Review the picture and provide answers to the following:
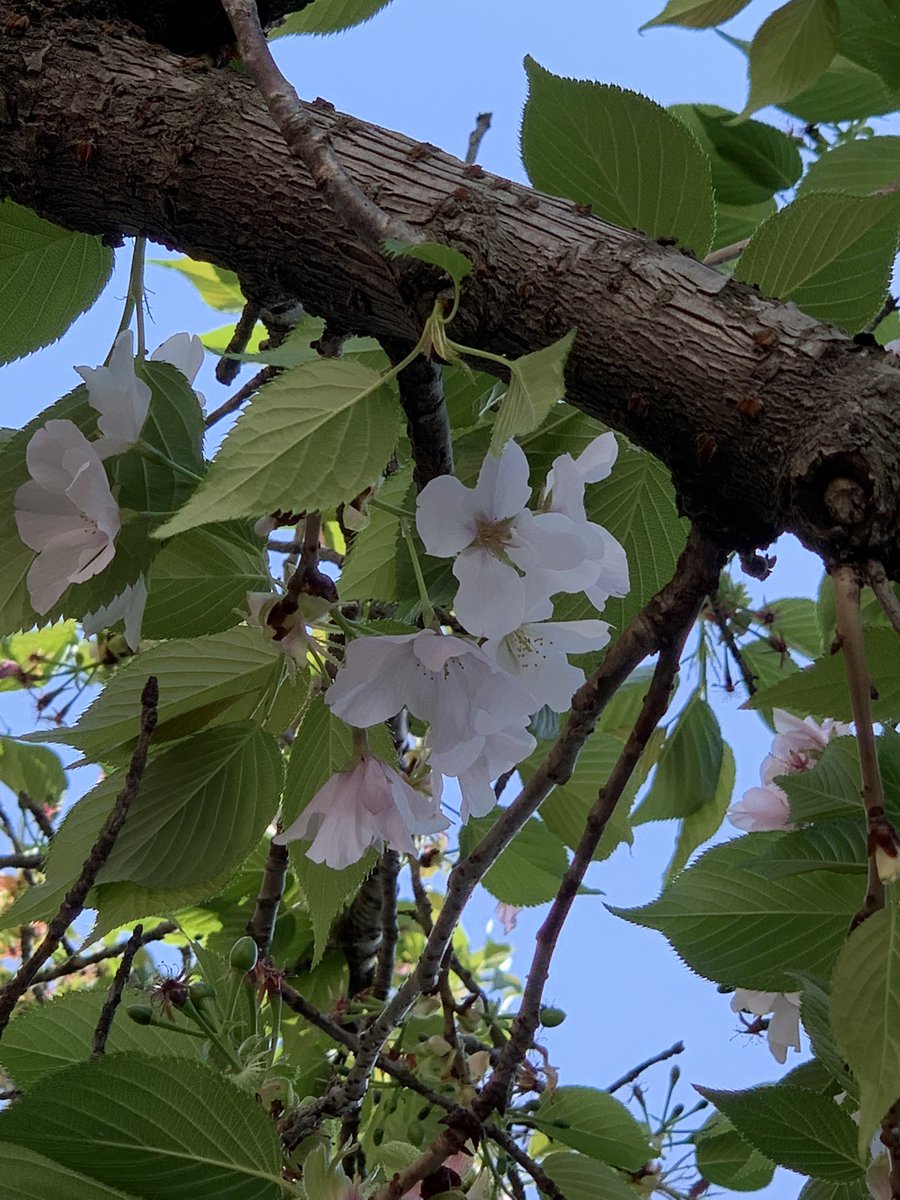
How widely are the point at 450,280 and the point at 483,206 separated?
0.21 feet

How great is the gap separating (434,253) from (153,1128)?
337 millimetres

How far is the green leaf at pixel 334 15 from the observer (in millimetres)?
699

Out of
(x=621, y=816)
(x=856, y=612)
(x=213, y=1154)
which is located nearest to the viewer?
(x=856, y=612)

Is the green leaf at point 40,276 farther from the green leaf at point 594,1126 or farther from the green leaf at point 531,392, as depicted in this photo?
the green leaf at point 594,1126

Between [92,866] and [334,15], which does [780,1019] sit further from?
[334,15]

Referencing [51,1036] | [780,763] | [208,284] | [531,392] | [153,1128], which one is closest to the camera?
[531,392]

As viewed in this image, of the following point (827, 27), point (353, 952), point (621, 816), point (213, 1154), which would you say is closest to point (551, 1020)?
point (621, 816)

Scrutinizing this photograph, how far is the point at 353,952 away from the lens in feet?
3.34

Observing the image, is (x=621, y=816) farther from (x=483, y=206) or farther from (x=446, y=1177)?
(x=483, y=206)

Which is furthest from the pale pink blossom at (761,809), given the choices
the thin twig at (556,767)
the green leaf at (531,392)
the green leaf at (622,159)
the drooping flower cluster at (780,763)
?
the green leaf at (531,392)

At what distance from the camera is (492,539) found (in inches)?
15.4

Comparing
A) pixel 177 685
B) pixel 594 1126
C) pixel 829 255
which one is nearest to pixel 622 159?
pixel 829 255

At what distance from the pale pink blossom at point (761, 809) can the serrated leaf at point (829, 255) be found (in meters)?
0.40

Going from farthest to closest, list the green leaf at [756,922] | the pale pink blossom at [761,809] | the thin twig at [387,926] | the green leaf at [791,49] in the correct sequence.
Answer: the thin twig at [387,926] < the pale pink blossom at [761,809] < the green leaf at [791,49] < the green leaf at [756,922]
